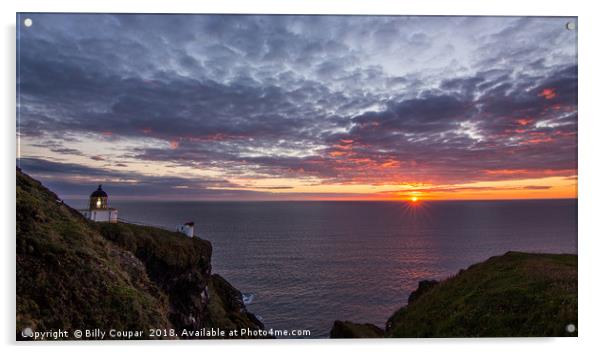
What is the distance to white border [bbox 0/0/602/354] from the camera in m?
8.45

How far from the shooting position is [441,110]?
10.7 m

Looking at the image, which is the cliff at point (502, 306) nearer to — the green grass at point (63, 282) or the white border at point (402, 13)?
the white border at point (402, 13)

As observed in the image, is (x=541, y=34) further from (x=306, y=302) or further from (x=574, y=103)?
(x=306, y=302)

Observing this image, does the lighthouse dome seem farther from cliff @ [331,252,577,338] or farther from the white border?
cliff @ [331,252,577,338]

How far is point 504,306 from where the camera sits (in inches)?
374

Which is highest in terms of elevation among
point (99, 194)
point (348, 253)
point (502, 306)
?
point (99, 194)

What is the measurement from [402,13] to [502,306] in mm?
8805

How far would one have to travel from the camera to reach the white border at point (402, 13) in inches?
333

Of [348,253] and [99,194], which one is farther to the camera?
[348,253]

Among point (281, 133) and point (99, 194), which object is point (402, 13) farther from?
point (99, 194)

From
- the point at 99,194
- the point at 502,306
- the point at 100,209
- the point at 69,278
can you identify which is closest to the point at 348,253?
the point at 100,209

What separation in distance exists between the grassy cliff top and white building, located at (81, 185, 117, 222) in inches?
432

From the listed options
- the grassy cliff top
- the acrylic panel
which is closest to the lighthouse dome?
the acrylic panel

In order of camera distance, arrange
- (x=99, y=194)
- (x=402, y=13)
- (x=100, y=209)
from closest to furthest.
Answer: (x=402, y=13) < (x=99, y=194) < (x=100, y=209)
